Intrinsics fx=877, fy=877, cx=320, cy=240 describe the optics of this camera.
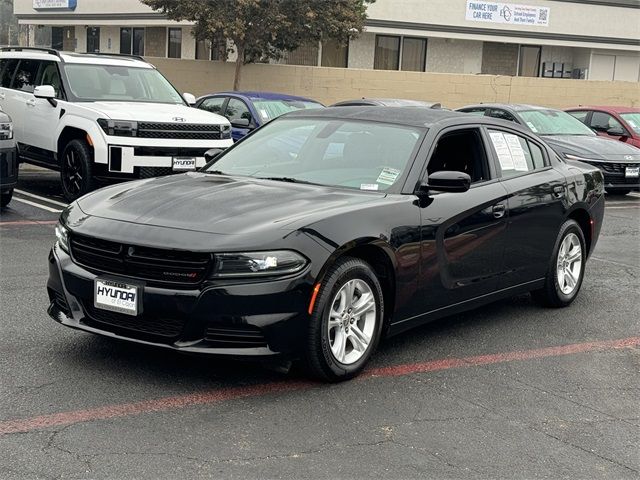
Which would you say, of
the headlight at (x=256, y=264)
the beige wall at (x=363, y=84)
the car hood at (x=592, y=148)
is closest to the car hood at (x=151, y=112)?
the car hood at (x=592, y=148)

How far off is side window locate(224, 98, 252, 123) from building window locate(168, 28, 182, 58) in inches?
805

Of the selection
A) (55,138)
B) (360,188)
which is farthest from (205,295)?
(55,138)

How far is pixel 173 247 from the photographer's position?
452cm

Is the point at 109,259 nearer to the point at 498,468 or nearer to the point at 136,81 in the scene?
the point at 498,468

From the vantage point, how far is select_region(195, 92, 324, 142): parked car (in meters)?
14.5

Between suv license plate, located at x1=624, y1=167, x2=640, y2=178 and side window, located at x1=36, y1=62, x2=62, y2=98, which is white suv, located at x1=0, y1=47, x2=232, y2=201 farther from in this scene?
suv license plate, located at x1=624, y1=167, x2=640, y2=178

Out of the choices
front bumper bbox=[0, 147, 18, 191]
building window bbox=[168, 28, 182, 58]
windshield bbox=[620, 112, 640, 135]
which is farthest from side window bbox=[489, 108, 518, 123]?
building window bbox=[168, 28, 182, 58]

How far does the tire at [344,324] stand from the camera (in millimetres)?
4742

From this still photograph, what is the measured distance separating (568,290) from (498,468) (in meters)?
3.49

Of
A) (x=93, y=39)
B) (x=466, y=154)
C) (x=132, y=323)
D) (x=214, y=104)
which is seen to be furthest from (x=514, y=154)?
(x=93, y=39)

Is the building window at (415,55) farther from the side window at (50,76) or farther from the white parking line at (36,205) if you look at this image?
the white parking line at (36,205)

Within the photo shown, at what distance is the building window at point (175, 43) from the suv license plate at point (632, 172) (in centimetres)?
2313

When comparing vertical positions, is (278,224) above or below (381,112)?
below

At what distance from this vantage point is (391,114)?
6.18 m
